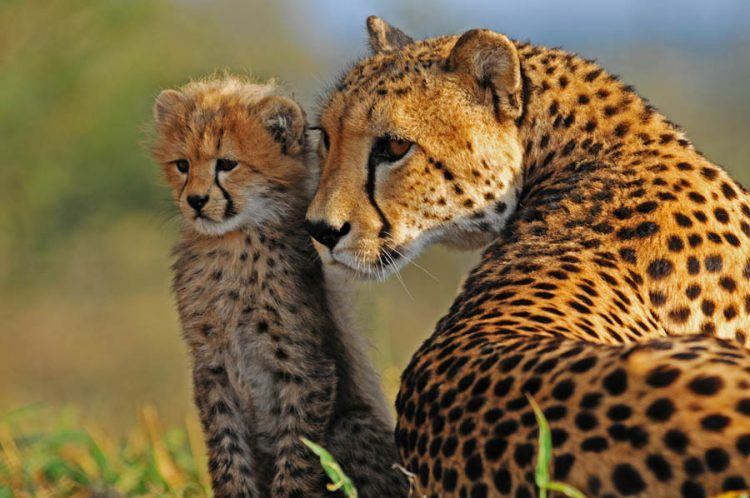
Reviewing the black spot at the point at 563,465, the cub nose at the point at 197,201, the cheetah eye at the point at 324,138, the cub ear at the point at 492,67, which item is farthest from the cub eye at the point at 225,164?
the black spot at the point at 563,465

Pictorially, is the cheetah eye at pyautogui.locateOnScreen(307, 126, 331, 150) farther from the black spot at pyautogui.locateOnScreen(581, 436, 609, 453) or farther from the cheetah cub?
the black spot at pyautogui.locateOnScreen(581, 436, 609, 453)

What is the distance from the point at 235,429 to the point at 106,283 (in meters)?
6.87

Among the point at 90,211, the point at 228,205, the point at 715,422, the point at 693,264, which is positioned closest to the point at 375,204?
the point at 228,205

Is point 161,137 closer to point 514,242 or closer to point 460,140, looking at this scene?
point 460,140

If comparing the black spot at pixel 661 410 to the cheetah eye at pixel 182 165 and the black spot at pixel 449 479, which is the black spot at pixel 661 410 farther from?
the cheetah eye at pixel 182 165

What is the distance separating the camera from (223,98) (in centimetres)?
352

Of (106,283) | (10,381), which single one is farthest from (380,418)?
(106,283)

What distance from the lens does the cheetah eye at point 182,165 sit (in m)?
3.39

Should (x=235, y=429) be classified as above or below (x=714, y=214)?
below

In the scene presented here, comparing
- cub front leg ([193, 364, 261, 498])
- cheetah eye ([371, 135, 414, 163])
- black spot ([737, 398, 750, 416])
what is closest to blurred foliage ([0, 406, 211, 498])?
cub front leg ([193, 364, 261, 498])

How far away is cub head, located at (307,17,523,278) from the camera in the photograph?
293 centimetres

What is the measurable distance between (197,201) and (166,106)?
1.52 ft

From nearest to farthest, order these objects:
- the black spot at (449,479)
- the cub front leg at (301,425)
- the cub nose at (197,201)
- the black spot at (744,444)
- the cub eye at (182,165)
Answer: the black spot at (744,444), the black spot at (449,479), the cub front leg at (301,425), the cub nose at (197,201), the cub eye at (182,165)

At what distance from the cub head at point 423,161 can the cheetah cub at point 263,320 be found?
13.9 inches
